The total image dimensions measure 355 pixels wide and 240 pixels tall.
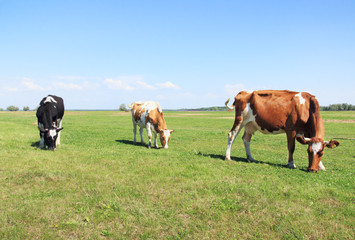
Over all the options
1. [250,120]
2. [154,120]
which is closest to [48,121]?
[154,120]

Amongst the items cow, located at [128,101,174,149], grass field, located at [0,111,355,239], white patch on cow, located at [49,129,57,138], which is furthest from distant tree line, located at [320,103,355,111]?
white patch on cow, located at [49,129,57,138]

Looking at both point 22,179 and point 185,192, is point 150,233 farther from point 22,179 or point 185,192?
point 22,179

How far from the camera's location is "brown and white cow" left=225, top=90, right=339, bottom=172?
892 cm

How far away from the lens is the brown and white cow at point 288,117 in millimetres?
8922

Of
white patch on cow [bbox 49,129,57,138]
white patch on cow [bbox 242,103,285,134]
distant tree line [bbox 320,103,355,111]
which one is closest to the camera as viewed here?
white patch on cow [bbox 242,103,285,134]

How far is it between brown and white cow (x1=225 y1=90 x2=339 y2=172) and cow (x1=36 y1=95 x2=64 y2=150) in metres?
9.82

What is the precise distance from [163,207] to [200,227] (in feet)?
3.92

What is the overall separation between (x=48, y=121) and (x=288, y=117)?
12.9 metres

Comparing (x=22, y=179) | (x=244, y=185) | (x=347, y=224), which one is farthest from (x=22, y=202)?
(x=347, y=224)

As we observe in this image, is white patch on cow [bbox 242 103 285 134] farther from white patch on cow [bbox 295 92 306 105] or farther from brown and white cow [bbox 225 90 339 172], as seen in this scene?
white patch on cow [bbox 295 92 306 105]

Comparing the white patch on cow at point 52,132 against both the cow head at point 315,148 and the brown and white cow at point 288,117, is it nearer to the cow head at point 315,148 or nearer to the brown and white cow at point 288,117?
the brown and white cow at point 288,117

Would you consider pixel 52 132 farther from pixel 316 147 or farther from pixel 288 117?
pixel 316 147

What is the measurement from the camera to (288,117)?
32.1 feet

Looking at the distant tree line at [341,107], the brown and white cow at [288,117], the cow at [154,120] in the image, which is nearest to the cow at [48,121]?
the cow at [154,120]
